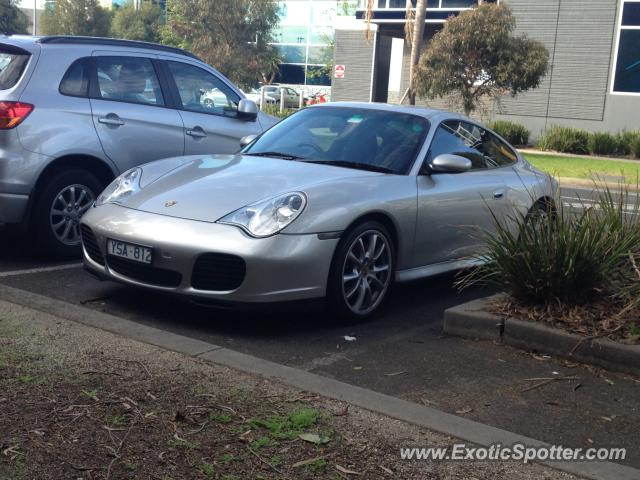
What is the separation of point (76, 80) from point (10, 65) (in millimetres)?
544

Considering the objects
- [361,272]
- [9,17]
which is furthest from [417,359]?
[9,17]

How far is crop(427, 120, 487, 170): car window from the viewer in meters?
6.60

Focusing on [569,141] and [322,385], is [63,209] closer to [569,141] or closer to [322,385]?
[322,385]

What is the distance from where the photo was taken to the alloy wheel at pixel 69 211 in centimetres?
711

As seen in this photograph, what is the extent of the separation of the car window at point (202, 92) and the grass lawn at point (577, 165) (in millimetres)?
11240

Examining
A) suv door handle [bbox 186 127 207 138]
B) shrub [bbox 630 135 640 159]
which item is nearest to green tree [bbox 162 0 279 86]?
shrub [bbox 630 135 640 159]

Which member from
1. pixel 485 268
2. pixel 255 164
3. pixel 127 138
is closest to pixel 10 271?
pixel 127 138

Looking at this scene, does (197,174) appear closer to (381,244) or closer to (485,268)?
(381,244)

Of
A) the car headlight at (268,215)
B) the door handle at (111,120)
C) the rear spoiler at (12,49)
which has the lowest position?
the car headlight at (268,215)

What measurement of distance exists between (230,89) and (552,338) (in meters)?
4.72

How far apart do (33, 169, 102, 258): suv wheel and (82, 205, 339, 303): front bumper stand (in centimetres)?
178

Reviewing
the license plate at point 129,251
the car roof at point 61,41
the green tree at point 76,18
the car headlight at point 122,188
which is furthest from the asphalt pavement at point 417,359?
the green tree at point 76,18

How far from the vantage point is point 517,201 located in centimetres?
716

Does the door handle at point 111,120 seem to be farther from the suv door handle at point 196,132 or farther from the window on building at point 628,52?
the window on building at point 628,52
